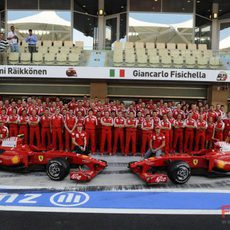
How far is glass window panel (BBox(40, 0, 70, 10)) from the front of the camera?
2100cm

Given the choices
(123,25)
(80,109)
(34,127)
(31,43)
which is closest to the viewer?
(34,127)

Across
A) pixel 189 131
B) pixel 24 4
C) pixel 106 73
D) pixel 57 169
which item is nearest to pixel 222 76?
pixel 106 73

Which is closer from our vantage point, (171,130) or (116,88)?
(171,130)

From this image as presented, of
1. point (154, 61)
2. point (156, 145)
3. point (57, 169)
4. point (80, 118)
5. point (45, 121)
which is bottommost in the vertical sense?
point (57, 169)

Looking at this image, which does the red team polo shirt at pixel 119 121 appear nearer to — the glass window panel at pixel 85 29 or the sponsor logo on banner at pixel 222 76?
the sponsor logo on banner at pixel 222 76

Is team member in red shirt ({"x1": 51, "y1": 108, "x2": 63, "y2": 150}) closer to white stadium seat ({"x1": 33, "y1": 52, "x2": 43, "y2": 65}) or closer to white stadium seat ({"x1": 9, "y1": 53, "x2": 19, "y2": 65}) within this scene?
white stadium seat ({"x1": 33, "y1": 52, "x2": 43, "y2": 65})

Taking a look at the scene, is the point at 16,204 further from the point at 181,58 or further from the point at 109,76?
the point at 181,58

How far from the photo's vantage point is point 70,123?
10422mm

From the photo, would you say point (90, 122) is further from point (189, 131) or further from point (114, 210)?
point (114, 210)

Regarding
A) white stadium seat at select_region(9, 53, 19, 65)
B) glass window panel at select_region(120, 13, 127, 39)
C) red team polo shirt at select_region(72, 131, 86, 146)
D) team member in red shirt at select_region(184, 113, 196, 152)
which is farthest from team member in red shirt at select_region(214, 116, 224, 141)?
glass window panel at select_region(120, 13, 127, 39)

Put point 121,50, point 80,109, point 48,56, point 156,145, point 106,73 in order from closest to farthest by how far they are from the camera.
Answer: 1. point 156,145
2. point 80,109
3. point 106,73
4. point 48,56
5. point 121,50

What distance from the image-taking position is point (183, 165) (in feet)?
23.6

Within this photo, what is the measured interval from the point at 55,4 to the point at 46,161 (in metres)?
15.6

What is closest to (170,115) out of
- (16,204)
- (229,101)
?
(16,204)
